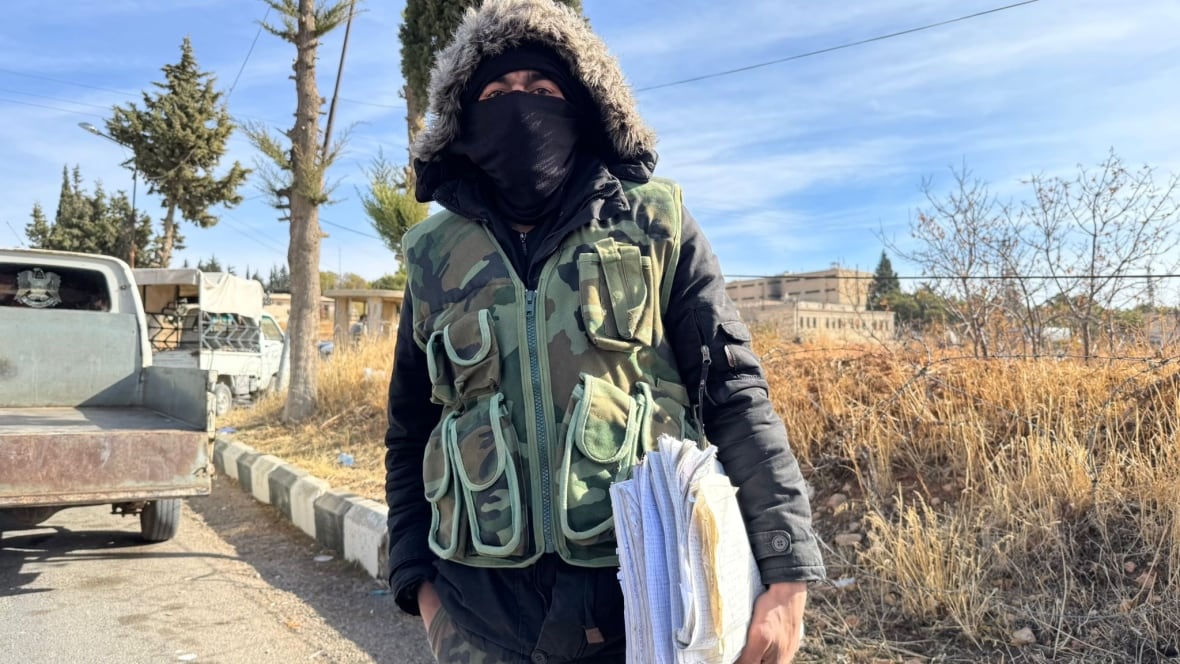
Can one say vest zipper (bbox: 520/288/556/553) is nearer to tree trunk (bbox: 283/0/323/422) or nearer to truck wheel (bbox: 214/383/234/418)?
tree trunk (bbox: 283/0/323/422)

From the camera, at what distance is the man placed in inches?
50.8

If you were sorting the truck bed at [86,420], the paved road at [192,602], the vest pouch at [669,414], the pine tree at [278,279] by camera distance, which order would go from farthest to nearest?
the pine tree at [278,279]
the truck bed at [86,420]
the paved road at [192,602]
the vest pouch at [669,414]

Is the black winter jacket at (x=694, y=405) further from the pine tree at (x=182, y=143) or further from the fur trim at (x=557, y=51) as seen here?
the pine tree at (x=182, y=143)

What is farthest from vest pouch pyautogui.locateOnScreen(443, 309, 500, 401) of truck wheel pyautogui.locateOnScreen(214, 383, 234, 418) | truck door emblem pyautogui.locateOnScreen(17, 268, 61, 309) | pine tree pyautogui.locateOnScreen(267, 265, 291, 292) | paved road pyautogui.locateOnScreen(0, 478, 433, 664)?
pine tree pyautogui.locateOnScreen(267, 265, 291, 292)

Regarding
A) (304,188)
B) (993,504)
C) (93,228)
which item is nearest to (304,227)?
(304,188)

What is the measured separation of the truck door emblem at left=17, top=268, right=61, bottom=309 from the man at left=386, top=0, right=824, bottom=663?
6.27 meters

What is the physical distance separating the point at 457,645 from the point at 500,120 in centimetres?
103

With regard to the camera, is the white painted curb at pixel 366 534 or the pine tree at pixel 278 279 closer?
the white painted curb at pixel 366 534

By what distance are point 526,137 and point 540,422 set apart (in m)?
0.59

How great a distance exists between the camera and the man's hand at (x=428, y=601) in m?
1.56

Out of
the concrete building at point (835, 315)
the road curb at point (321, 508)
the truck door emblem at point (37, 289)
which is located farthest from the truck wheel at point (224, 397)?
the concrete building at point (835, 315)

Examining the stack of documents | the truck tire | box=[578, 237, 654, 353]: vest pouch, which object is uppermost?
box=[578, 237, 654, 353]: vest pouch

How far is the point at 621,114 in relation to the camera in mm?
1537

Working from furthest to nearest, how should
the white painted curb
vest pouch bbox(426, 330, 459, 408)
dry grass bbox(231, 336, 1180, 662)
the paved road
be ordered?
1. the white painted curb
2. the paved road
3. dry grass bbox(231, 336, 1180, 662)
4. vest pouch bbox(426, 330, 459, 408)
